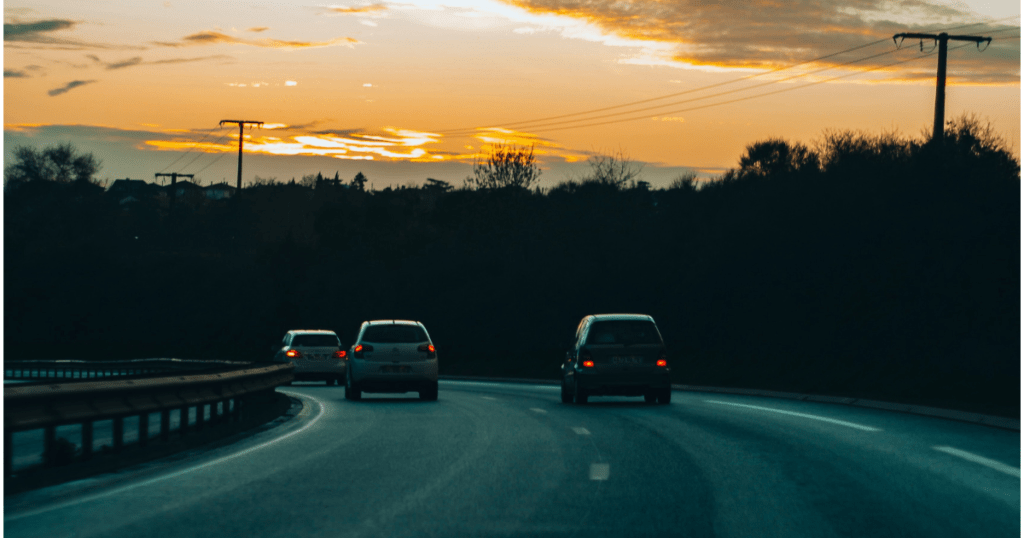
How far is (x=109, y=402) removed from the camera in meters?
11.8

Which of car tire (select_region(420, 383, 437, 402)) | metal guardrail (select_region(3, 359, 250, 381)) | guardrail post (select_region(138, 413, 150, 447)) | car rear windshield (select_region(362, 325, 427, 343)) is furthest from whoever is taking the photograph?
metal guardrail (select_region(3, 359, 250, 381))

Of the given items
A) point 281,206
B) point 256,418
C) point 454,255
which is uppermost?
point 281,206

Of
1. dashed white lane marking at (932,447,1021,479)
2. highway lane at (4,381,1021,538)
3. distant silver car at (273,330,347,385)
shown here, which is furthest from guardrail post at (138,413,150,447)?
distant silver car at (273,330,347,385)

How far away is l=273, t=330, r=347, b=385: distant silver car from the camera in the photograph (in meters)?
34.3

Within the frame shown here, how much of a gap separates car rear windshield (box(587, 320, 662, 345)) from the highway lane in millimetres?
5560

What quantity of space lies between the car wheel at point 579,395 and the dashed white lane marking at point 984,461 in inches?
401

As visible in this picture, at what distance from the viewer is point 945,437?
50.0 ft

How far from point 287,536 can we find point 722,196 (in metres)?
51.4

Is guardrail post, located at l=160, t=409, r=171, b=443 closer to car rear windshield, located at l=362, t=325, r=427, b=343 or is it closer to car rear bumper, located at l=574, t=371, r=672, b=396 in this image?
car rear bumper, located at l=574, t=371, r=672, b=396

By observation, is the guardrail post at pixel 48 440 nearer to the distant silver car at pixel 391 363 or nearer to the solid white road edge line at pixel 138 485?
the solid white road edge line at pixel 138 485

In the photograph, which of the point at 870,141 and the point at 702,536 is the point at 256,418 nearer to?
the point at 702,536

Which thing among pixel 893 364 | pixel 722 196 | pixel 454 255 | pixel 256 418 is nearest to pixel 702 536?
pixel 256 418

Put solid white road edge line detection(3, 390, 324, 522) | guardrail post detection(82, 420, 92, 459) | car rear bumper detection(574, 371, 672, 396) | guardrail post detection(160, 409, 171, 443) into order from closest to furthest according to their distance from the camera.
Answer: solid white road edge line detection(3, 390, 324, 522) < guardrail post detection(82, 420, 92, 459) < guardrail post detection(160, 409, 171, 443) < car rear bumper detection(574, 371, 672, 396)

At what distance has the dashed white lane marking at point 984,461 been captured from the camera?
449 inches
